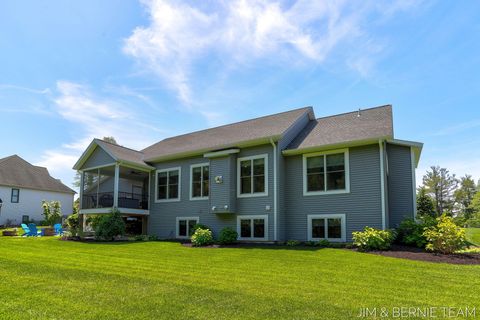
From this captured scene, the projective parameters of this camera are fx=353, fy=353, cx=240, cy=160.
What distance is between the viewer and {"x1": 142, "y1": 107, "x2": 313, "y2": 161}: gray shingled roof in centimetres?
1653

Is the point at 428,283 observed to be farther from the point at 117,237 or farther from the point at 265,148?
the point at 117,237

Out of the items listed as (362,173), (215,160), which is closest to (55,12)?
(215,160)

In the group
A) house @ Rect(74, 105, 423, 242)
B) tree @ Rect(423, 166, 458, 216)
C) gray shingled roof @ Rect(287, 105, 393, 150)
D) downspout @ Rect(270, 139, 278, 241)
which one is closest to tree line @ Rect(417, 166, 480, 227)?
tree @ Rect(423, 166, 458, 216)

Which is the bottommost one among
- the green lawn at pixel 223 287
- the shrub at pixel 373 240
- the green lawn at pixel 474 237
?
the green lawn at pixel 474 237

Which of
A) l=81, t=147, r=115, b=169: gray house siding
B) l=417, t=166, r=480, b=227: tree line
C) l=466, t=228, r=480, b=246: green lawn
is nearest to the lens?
l=466, t=228, r=480, b=246: green lawn

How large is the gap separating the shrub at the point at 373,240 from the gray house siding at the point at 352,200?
110cm

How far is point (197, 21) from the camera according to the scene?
13141mm

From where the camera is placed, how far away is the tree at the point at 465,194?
49656 millimetres

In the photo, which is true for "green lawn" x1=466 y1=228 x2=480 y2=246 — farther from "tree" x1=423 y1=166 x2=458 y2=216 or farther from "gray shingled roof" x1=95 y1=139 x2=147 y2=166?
"tree" x1=423 y1=166 x2=458 y2=216

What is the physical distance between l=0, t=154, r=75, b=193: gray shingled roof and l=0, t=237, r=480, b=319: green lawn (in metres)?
29.1

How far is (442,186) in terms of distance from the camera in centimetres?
4978

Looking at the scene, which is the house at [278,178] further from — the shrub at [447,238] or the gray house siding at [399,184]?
the shrub at [447,238]

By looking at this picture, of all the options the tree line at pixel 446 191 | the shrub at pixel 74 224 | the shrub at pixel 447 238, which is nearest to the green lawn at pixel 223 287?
the shrub at pixel 447 238

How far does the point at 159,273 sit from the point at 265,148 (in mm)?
8885
